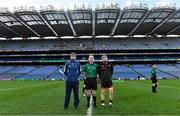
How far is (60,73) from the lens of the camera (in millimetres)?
77750

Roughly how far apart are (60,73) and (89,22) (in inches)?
511

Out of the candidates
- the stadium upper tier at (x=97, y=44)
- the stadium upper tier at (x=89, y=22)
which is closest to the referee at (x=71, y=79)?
the stadium upper tier at (x=89, y=22)

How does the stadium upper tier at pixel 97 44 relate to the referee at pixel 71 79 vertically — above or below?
above

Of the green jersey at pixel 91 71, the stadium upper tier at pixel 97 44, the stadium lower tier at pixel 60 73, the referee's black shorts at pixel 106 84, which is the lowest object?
the referee's black shorts at pixel 106 84

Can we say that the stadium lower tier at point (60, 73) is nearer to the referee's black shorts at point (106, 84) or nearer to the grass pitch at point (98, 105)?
the grass pitch at point (98, 105)

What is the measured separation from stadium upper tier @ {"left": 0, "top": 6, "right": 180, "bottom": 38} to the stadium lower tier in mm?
8404

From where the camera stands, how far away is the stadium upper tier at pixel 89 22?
215ft

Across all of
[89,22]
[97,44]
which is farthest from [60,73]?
[97,44]

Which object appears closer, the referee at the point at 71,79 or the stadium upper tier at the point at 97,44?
the referee at the point at 71,79

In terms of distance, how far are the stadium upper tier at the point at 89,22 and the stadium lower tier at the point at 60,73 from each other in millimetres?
8404

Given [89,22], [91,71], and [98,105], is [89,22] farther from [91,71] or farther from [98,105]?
[91,71]

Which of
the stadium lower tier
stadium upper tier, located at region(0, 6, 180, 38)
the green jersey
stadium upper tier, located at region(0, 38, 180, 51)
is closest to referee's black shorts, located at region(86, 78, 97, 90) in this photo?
the green jersey

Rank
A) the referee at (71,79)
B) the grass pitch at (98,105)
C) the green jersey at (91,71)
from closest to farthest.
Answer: the grass pitch at (98,105) → the referee at (71,79) → the green jersey at (91,71)

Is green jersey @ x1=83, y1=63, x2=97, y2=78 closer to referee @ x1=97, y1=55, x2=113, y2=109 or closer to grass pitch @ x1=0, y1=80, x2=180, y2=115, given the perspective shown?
referee @ x1=97, y1=55, x2=113, y2=109
